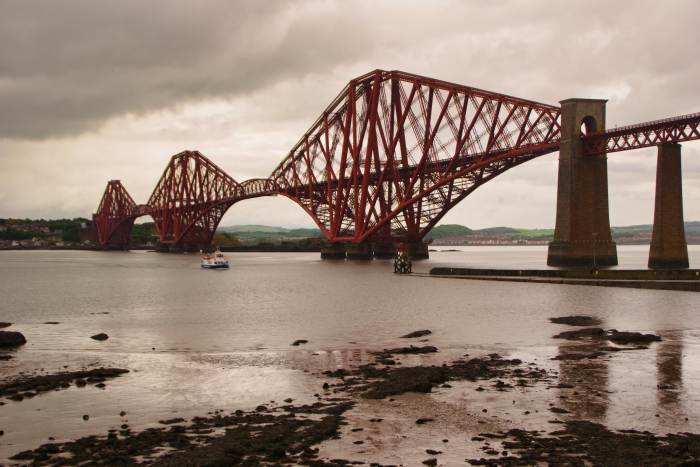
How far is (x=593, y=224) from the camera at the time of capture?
71.6 meters

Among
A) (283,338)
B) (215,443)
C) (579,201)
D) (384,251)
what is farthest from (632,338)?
(384,251)

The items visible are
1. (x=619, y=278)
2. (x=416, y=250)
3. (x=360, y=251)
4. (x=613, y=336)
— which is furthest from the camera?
(x=416, y=250)

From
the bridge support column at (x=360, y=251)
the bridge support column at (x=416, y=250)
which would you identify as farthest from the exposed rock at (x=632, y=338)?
the bridge support column at (x=416, y=250)

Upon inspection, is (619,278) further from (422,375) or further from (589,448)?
(589,448)

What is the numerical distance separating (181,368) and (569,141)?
5758 cm

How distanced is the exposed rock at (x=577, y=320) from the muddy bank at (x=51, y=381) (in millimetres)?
21596

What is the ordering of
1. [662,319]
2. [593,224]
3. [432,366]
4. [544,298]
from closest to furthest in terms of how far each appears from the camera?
[432,366]
[662,319]
[544,298]
[593,224]

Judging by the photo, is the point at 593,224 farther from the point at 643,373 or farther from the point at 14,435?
the point at 14,435

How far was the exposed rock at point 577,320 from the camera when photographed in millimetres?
35250

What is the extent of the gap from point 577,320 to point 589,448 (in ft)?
77.9

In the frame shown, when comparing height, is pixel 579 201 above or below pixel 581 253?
above

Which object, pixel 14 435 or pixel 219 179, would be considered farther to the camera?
pixel 219 179

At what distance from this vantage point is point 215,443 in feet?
46.0

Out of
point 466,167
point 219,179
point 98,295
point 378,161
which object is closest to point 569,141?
point 466,167
